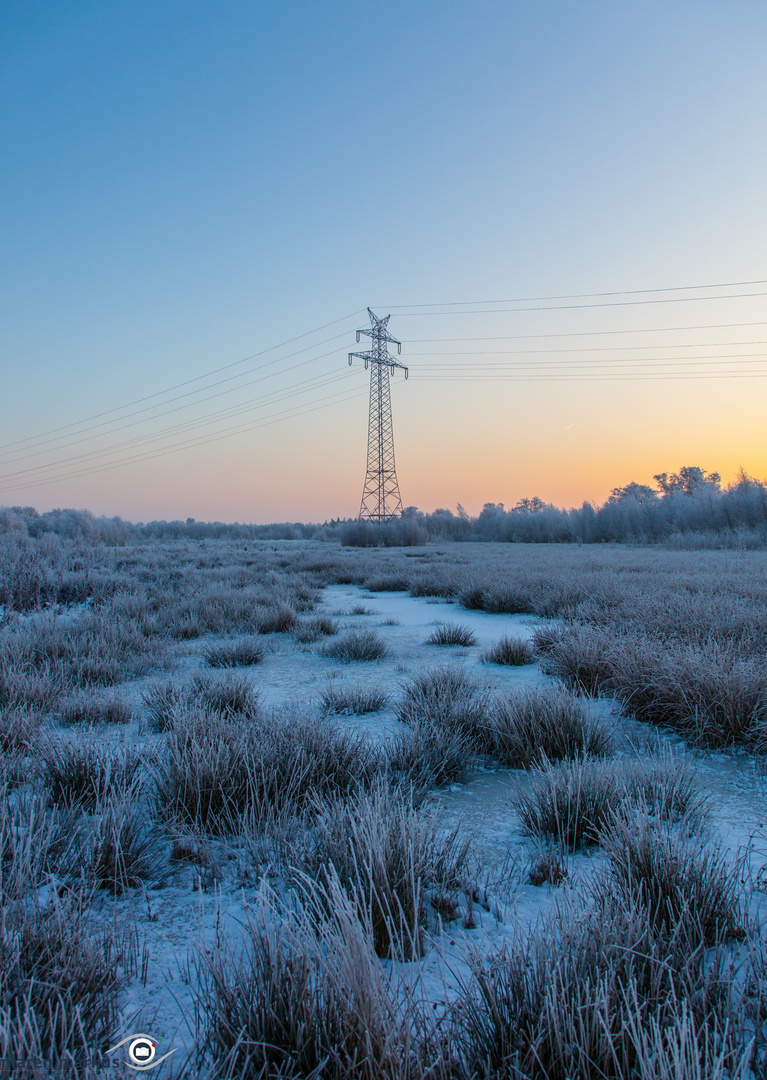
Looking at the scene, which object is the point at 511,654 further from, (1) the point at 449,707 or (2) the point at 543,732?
(2) the point at 543,732

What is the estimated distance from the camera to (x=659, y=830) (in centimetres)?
168

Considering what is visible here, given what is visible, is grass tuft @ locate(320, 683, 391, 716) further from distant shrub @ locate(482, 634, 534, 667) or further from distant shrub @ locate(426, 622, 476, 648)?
distant shrub @ locate(426, 622, 476, 648)

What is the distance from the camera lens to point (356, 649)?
5.64 m

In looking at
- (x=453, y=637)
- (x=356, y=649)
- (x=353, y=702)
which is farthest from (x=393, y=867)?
(x=453, y=637)

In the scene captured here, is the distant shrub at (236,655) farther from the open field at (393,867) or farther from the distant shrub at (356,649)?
the distant shrub at (356,649)

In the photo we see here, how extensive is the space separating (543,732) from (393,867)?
1.57 metres

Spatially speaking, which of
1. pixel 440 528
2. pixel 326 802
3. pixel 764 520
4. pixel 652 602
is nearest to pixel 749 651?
pixel 652 602

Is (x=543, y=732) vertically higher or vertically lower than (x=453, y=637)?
higher

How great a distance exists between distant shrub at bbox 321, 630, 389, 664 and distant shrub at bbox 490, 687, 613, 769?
8.53ft

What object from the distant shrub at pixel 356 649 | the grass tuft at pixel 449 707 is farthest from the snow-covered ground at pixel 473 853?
the distant shrub at pixel 356 649

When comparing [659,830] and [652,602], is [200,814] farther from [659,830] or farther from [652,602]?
[652,602]

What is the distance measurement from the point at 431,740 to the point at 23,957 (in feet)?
6.23

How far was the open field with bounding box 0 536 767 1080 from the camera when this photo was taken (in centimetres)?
104

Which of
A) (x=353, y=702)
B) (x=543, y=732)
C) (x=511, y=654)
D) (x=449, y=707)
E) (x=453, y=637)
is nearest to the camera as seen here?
(x=543, y=732)
